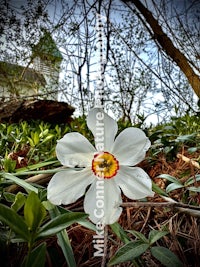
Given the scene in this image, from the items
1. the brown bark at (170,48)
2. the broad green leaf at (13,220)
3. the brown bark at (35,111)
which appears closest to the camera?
the broad green leaf at (13,220)

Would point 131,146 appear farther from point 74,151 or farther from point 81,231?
point 81,231

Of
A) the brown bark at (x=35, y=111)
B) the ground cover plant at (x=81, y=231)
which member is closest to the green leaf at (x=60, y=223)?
the ground cover plant at (x=81, y=231)

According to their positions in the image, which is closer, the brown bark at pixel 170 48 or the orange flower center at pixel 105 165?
the orange flower center at pixel 105 165

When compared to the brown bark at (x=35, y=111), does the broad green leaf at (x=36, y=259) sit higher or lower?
lower

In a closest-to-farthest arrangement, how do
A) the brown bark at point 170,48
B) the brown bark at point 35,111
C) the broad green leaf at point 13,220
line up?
the broad green leaf at point 13,220 < the brown bark at point 35,111 < the brown bark at point 170,48

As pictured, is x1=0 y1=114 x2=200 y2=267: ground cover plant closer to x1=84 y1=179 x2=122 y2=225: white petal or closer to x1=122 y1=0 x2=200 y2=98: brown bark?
x1=84 y1=179 x2=122 y2=225: white petal

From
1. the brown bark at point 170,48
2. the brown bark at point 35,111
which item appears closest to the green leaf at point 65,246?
the brown bark at point 35,111

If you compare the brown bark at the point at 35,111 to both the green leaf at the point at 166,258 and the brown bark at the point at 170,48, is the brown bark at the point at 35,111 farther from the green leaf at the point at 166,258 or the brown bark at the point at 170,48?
the green leaf at the point at 166,258

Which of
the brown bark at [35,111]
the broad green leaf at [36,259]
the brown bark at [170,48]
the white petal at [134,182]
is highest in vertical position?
the brown bark at [170,48]
